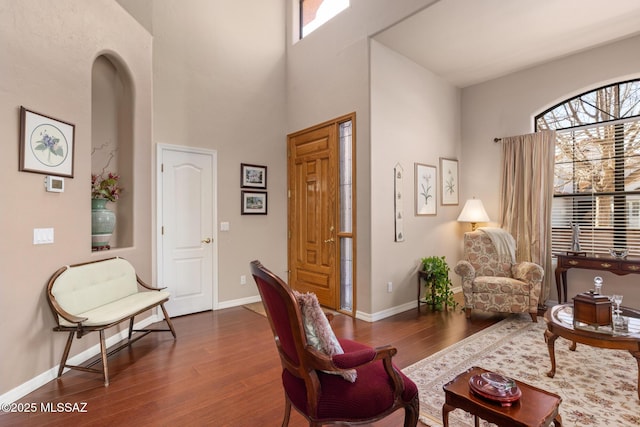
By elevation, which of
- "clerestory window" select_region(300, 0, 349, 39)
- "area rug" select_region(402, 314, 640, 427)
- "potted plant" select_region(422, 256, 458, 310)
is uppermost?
"clerestory window" select_region(300, 0, 349, 39)

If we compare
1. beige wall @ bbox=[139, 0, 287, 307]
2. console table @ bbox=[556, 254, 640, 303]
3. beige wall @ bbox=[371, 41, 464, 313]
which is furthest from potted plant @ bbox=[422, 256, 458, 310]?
beige wall @ bbox=[139, 0, 287, 307]

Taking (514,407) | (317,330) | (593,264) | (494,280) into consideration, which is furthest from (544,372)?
(317,330)

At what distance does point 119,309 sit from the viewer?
2822mm

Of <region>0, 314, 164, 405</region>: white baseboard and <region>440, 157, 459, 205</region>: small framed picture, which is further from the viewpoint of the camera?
<region>440, 157, 459, 205</region>: small framed picture

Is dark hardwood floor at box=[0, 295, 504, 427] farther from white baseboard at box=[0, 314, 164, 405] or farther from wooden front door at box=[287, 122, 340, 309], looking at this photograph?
wooden front door at box=[287, 122, 340, 309]

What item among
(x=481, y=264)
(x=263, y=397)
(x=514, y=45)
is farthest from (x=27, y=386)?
(x=514, y=45)

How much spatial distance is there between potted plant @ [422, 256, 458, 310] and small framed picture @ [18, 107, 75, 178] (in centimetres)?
416

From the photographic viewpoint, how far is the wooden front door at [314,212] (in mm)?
4445

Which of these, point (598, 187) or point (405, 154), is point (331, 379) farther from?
point (598, 187)

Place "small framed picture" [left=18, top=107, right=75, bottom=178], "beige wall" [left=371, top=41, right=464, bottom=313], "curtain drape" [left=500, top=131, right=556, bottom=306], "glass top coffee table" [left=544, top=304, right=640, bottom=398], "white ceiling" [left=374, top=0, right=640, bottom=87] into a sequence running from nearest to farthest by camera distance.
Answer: "glass top coffee table" [left=544, top=304, right=640, bottom=398]
"small framed picture" [left=18, top=107, right=75, bottom=178]
"white ceiling" [left=374, top=0, right=640, bottom=87]
"beige wall" [left=371, top=41, right=464, bottom=313]
"curtain drape" [left=500, top=131, right=556, bottom=306]

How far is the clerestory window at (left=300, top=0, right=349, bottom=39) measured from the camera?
4657 mm

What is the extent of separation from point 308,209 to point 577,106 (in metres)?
3.98

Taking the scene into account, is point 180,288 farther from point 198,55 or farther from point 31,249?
point 198,55

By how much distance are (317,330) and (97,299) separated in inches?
96.0
